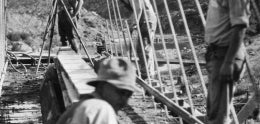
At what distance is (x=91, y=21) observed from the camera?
2030 cm

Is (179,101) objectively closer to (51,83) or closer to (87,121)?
(51,83)

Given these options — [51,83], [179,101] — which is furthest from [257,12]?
[51,83]

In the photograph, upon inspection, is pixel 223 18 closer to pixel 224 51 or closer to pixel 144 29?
pixel 224 51

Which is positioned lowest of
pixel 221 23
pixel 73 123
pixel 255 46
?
pixel 255 46

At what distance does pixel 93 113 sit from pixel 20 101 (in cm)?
589

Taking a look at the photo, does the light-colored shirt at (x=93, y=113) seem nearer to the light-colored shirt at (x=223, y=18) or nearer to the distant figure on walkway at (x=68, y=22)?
the light-colored shirt at (x=223, y=18)

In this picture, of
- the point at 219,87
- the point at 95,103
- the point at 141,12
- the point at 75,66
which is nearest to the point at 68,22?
the point at 141,12

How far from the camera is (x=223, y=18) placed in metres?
4.23

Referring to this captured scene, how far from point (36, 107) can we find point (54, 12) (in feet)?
6.36

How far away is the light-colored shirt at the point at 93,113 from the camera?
239 cm

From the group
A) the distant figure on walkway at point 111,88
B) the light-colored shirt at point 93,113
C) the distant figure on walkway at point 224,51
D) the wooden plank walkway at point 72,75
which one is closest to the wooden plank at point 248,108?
the distant figure on walkway at point 224,51

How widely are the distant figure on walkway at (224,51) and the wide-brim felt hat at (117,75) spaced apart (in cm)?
150

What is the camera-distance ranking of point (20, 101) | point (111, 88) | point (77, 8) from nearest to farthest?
point (111, 88) < point (20, 101) < point (77, 8)

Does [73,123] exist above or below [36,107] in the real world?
above
